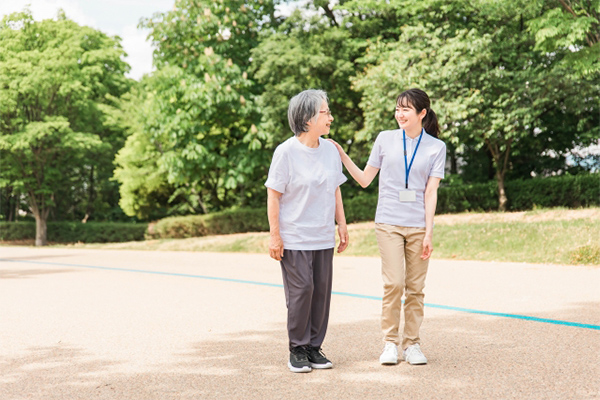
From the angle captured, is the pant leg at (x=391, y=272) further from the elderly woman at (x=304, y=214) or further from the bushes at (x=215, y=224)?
the bushes at (x=215, y=224)

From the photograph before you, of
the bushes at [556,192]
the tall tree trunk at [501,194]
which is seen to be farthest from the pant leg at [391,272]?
the tall tree trunk at [501,194]

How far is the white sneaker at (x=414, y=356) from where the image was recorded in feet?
13.9

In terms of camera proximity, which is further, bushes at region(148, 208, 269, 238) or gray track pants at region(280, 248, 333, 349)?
bushes at region(148, 208, 269, 238)

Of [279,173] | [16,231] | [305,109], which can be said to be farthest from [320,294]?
[16,231]

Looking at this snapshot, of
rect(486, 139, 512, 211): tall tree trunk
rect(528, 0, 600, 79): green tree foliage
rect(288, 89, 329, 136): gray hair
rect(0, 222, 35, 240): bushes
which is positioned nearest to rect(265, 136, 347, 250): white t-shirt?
rect(288, 89, 329, 136): gray hair

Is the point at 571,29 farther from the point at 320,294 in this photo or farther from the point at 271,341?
the point at 320,294

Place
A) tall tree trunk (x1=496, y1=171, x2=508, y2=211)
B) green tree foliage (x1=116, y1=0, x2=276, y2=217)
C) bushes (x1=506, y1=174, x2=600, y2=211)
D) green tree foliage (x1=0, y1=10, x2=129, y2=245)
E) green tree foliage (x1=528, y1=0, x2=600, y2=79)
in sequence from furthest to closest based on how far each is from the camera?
green tree foliage (x1=0, y1=10, x2=129, y2=245), green tree foliage (x1=116, y1=0, x2=276, y2=217), tall tree trunk (x1=496, y1=171, x2=508, y2=211), bushes (x1=506, y1=174, x2=600, y2=211), green tree foliage (x1=528, y1=0, x2=600, y2=79)

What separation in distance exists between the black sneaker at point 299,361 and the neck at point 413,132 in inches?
63.4

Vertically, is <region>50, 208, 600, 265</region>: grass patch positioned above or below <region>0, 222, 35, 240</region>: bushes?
above

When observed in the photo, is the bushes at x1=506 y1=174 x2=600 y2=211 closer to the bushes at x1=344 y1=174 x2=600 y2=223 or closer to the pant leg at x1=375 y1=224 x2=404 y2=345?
the bushes at x1=344 y1=174 x2=600 y2=223

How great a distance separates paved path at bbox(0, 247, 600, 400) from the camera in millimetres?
3748

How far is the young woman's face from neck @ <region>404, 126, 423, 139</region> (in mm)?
15

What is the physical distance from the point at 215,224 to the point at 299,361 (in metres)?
21.6

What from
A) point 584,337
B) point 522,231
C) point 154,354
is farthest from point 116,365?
point 522,231
